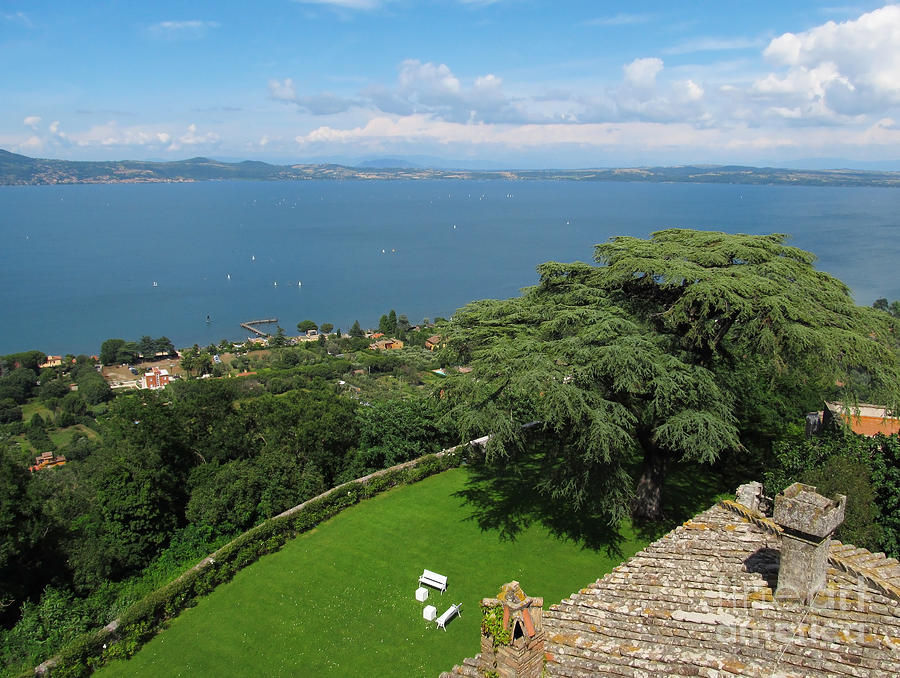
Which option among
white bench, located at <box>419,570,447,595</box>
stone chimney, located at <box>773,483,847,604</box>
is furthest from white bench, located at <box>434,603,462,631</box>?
stone chimney, located at <box>773,483,847,604</box>

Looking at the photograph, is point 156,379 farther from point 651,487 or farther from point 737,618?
point 737,618

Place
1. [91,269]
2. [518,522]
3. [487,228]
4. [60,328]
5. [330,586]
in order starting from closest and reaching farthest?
1. [330,586]
2. [518,522]
3. [60,328]
4. [91,269]
5. [487,228]

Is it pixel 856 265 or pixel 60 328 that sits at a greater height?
pixel 856 265

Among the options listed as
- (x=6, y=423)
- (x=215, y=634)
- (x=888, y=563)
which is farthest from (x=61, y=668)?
(x=6, y=423)

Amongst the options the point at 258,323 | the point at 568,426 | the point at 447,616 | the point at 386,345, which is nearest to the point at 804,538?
the point at 568,426

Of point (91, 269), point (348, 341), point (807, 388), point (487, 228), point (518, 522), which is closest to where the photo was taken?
point (518, 522)

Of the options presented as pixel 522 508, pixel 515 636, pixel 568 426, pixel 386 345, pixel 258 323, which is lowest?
pixel 258 323

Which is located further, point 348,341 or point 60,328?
point 60,328

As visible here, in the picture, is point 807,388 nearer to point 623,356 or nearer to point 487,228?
point 623,356
